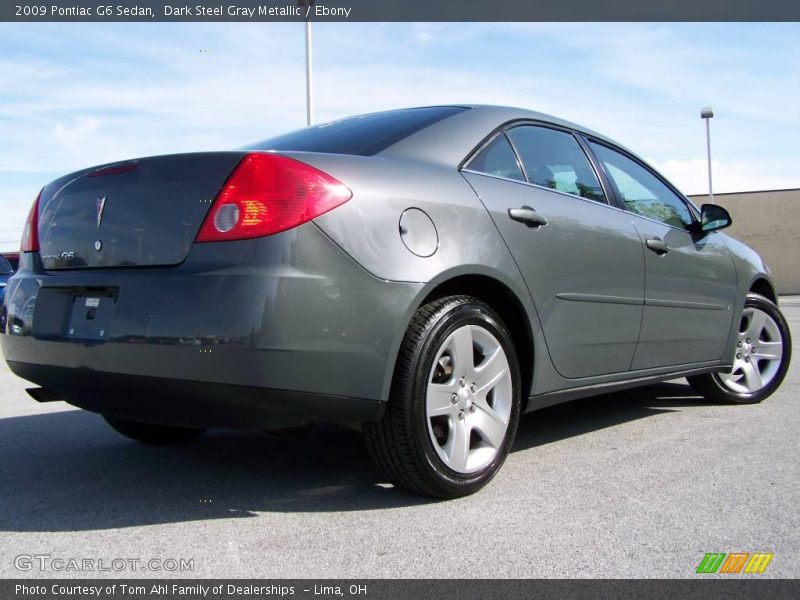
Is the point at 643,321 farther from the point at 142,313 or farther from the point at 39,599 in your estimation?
the point at 39,599

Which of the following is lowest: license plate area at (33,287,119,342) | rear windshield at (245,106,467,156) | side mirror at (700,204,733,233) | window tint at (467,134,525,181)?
license plate area at (33,287,119,342)

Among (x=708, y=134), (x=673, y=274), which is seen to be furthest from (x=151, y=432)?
(x=708, y=134)

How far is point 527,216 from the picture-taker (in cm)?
323

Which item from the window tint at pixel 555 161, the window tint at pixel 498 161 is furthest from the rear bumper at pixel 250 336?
the window tint at pixel 555 161

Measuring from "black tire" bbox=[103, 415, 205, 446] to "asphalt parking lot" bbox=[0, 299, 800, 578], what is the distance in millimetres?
71

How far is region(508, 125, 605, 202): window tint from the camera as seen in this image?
3.52 meters

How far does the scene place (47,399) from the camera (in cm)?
302

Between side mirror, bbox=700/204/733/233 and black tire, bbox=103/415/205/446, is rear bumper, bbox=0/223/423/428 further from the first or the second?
side mirror, bbox=700/204/733/233

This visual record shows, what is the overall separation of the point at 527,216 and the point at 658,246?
1.17m

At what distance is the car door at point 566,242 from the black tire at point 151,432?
1741 mm

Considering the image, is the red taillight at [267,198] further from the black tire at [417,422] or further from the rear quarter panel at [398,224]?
the black tire at [417,422]

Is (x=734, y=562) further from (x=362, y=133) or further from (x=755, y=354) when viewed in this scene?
(x=755, y=354)

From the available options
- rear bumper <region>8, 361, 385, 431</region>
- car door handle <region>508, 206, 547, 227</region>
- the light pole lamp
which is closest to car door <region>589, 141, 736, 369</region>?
car door handle <region>508, 206, 547, 227</region>

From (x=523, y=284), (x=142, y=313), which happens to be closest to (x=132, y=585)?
(x=142, y=313)
